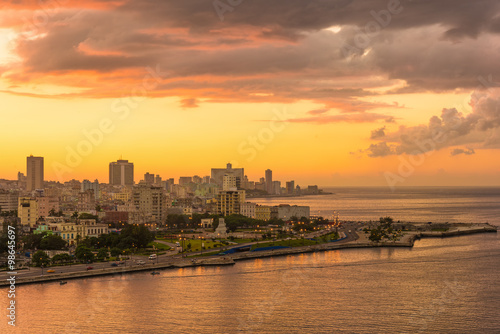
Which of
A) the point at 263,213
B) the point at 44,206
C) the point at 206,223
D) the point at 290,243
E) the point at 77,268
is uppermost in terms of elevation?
the point at 44,206

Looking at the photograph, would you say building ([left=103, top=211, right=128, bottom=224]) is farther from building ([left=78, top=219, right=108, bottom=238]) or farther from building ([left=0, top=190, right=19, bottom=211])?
building ([left=78, top=219, right=108, bottom=238])

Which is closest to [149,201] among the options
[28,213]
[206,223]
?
[206,223]

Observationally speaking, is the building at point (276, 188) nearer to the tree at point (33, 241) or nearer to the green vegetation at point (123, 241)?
the green vegetation at point (123, 241)

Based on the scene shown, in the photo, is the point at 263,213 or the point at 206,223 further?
the point at 263,213

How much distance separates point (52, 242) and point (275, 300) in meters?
19.1

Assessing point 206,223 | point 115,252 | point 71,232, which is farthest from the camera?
point 206,223

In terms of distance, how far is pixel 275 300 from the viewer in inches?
961

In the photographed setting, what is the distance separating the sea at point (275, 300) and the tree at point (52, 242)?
31.7 ft

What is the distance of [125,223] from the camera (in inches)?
2295

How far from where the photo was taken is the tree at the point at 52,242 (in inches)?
1487

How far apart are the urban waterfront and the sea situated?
0.12ft

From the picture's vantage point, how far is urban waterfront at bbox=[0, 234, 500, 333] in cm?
2059

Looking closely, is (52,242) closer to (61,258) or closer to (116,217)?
(61,258)

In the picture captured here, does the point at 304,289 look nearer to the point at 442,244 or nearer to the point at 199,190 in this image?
the point at 442,244
